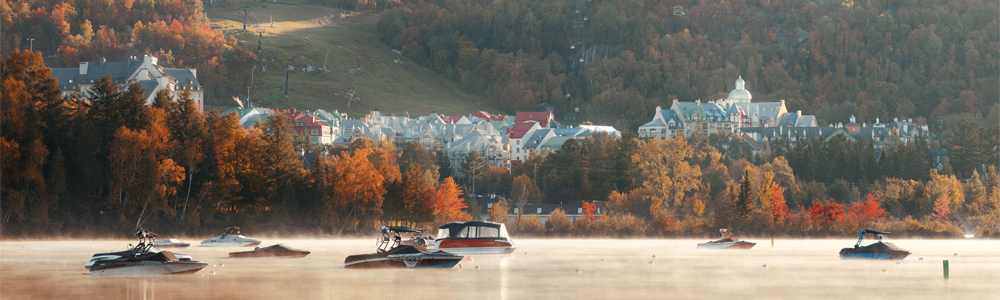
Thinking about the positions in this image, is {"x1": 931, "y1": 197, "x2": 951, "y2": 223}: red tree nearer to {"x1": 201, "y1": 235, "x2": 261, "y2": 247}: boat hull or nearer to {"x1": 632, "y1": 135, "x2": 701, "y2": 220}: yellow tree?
{"x1": 632, "y1": 135, "x2": 701, "y2": 220}: yellow tree

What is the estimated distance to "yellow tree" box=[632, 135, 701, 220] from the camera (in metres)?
113

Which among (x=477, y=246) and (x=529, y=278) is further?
(x=477, y=246)

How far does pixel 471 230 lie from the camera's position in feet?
215

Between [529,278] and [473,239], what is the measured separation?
19.4 metres

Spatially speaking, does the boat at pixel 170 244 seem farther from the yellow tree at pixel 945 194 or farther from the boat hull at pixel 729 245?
the yellow tree at pixel 945 194

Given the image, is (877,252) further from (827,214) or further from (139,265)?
(139,265)

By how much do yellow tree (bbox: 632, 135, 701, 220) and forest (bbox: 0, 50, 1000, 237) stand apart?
174mm

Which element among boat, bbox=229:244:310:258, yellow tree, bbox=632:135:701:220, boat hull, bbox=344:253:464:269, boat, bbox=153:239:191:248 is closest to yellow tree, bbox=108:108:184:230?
boat, bbox=153:239:191:248

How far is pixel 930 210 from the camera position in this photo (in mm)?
112000

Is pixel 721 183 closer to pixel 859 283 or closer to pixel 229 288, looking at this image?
pixel 859 283

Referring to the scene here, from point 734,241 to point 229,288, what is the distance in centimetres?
4668

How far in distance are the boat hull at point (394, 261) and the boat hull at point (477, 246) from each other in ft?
46.6

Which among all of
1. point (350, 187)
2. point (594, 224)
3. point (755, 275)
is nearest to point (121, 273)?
point (755, 275)

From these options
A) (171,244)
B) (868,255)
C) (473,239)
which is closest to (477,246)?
(473,239)
